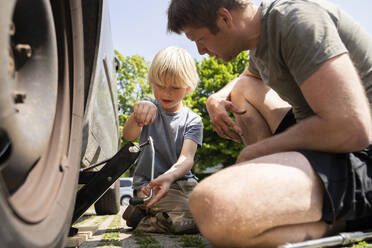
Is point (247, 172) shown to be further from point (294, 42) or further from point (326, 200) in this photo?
point (294, 42)

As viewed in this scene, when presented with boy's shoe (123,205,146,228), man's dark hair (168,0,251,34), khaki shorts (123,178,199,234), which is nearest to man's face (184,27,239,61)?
man's dark hair (168,0,251,34)

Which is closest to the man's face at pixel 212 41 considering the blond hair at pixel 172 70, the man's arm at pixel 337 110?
the man's arm at pixel 337 110

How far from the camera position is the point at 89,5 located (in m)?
1.57

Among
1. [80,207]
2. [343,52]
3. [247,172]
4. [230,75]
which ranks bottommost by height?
[230,75]

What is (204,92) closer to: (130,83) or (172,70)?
(130,83)

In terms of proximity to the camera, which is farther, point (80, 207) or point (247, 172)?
point (80, 207)

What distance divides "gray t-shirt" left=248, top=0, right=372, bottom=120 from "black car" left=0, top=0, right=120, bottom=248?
798 mm

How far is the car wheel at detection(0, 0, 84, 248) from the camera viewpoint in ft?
3.15

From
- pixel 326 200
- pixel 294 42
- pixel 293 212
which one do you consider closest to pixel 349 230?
pixel 326 200

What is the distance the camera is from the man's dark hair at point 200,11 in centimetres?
186

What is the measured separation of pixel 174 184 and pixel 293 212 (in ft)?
5.51

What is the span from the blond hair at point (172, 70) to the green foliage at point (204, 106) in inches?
782

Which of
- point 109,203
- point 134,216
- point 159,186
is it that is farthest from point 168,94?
point 109,203

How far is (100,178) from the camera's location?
73.0 inches
